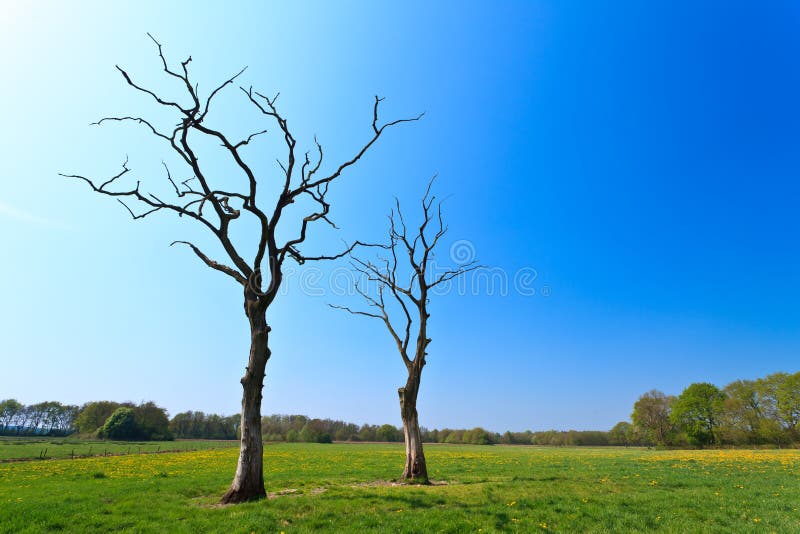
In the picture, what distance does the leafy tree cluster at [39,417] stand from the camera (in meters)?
105

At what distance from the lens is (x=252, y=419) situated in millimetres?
11781

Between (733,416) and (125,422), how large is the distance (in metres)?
117

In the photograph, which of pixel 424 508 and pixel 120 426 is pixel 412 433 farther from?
pixel 120 426

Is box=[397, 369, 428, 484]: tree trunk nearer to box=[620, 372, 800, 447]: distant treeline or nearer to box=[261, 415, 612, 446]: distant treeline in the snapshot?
box=[620, 372, 800, 447]: distant treeline

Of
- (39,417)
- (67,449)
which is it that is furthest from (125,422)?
(39,417)

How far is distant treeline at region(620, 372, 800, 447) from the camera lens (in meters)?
62.3

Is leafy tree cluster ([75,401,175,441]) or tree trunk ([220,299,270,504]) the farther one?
leafy tree cluster ([75,401,175,441])

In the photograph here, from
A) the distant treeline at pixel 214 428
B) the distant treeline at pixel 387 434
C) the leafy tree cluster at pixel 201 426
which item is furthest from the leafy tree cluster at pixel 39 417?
the distant treeline at pixel 387 434

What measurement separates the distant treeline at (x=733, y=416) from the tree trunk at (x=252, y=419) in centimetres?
8200

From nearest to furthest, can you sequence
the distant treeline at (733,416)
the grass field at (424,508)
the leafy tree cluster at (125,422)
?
the grass field at (424,508) < the distant treeline at (733,416) < the leafy tree cluster at (125,422)

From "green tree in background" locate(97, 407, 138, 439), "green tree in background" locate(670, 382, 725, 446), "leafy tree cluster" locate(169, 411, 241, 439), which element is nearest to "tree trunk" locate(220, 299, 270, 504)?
"green tree in background" locate(670, 382, 725, 446)

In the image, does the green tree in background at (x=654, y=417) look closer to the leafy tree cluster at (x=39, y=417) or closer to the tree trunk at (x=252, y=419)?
the tree trunk at (x=252, y=419)

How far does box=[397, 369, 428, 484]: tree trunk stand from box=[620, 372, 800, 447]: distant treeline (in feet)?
244

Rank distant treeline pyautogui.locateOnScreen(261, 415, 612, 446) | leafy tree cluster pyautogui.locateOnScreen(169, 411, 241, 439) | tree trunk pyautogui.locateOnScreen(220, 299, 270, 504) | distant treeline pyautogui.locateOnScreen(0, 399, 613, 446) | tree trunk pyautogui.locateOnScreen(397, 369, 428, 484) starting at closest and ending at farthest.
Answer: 1. tree trunk pyautogui.locateOnScreen(220, 299, 270, 504)
2. tree trunk pyautogui.locateOnScreen(397, 369, 428, 484)
3. distant treeline pyautogui.locateOnScreen(0, 399, 613, 446)
4. distant treeline pyautogui.locateOnScreen(261, 415, 612, 446)
5. leafy tree cluster pyautogui.locateOnScreen(169, 411, 241, 439)
